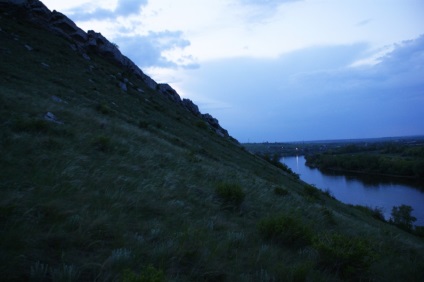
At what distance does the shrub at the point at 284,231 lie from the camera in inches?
199

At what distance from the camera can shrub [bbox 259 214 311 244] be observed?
16.6 ft

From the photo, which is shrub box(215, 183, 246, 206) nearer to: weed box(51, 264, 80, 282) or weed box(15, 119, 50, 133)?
Result: weed box(51, 264, 80, 282)

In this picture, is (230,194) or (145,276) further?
(230,194)

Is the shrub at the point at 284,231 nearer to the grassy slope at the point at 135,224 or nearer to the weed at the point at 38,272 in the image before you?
the grassy slope at the point at 135,224

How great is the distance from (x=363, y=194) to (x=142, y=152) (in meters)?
55.2

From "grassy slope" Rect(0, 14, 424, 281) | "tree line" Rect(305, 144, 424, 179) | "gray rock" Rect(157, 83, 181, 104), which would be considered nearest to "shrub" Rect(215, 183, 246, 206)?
"grassy slope" Rect(0, 14, 424, 281)

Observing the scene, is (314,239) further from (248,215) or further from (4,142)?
(4,142)

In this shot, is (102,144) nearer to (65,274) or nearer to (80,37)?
(65,274)

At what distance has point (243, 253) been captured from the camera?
13.5ft

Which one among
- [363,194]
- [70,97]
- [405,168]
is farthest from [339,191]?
[70,97]

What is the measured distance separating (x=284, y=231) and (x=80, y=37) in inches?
1461

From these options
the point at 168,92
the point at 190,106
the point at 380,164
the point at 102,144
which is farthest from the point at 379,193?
the point at 102,144

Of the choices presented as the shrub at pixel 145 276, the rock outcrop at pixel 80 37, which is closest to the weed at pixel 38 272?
the shrub at pixel 145 276

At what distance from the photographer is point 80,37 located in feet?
112
